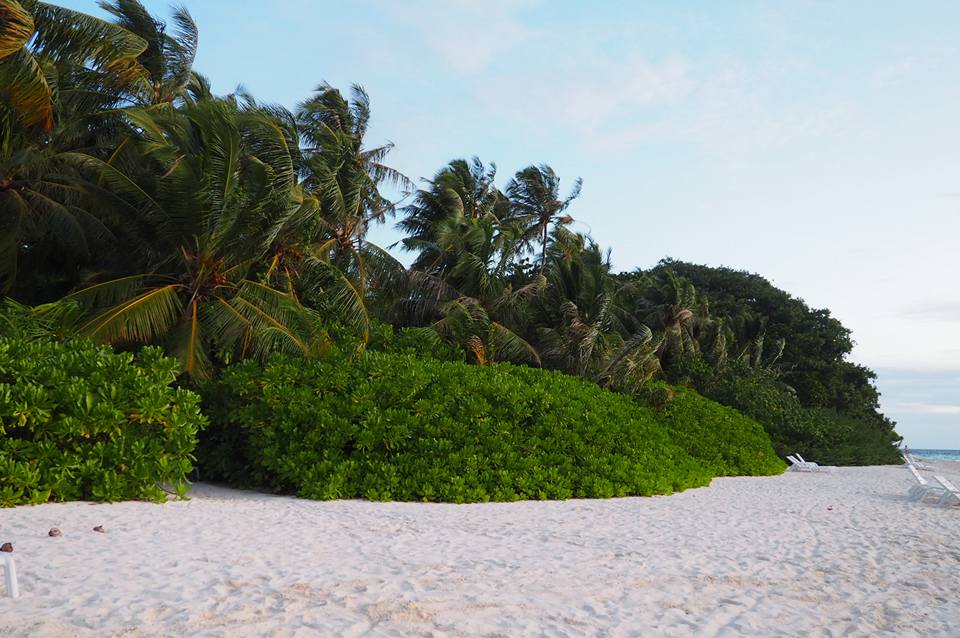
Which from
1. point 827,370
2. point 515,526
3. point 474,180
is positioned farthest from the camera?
point 827,370

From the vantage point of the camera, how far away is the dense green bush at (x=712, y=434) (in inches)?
763

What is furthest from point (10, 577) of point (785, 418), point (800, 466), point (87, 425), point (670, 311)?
point (670, 311)

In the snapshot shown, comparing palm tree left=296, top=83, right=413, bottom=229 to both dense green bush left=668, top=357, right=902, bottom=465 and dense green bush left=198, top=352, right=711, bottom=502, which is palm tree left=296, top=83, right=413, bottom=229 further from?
dense green bush left=668, top=357, right=902, bottom=465

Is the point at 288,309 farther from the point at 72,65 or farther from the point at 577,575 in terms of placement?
the point at 577,575

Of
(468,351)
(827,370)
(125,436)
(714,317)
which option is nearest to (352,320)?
(468,351)

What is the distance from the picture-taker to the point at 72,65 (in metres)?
14.3

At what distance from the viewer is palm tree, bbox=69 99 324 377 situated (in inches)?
464

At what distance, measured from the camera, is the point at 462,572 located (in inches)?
237

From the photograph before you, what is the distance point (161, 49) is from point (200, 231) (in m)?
8.37

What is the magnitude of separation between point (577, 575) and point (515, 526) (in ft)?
8.83

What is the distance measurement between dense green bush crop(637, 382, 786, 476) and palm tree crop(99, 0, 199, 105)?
14.5 m

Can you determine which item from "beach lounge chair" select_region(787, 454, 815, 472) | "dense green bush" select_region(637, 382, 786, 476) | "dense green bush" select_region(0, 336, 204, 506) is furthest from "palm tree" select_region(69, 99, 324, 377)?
"beach lounge chair" select_region(787, 454, 815, 472)

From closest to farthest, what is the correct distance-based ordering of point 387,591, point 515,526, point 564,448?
point 387,591, point 515,526, point 564,448

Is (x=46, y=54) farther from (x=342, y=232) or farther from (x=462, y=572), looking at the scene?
(x=462, y=572)
